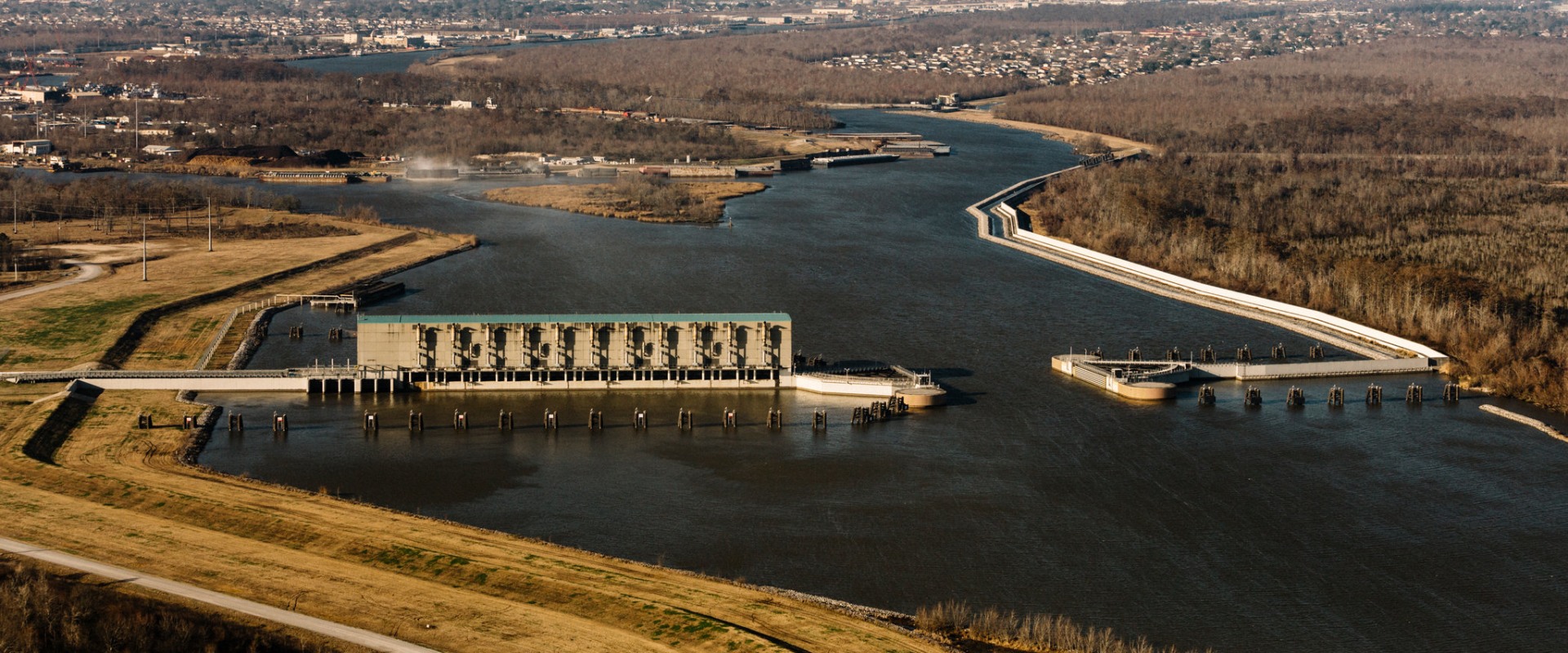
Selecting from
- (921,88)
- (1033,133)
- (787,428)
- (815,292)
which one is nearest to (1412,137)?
(1033,133)

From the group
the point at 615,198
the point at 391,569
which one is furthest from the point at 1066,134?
the point at 391,569

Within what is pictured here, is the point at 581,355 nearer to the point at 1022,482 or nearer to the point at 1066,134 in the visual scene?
the point at 1022,482

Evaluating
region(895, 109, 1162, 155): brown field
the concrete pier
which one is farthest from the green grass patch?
region(895, 109, 1162, 155): brown field

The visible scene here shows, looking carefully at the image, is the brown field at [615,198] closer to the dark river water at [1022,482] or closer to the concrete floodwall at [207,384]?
the dark river water at [1022,482]

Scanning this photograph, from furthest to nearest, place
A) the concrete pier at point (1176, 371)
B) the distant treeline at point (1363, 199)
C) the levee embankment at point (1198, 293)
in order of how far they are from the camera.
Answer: the distant treeline at point (1363, 199) < the levee embankment at point (1198, 293) < the concrete pier at point (1176, 371)

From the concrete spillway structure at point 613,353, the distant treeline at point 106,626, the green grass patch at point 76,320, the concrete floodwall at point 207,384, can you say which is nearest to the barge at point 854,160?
the green grass patch at point 76,320

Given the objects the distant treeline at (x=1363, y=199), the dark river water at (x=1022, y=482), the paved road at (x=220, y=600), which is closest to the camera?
the paved road at (x=220, y=600)
